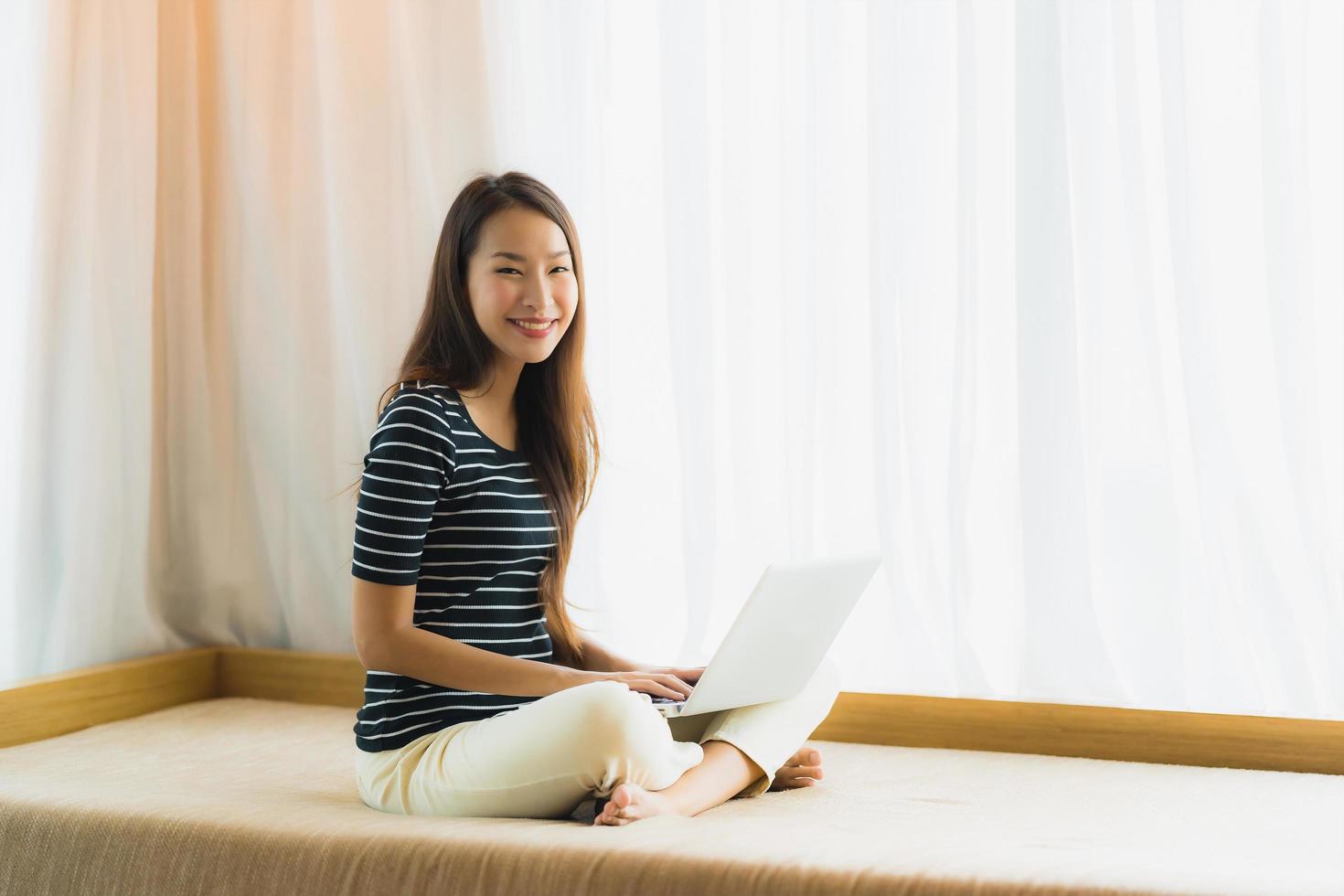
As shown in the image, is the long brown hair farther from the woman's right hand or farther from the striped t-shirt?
the woman's right hand

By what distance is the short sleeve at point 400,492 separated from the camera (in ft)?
4.48

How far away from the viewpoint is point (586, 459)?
1649mm

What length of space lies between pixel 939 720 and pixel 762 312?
65 cm

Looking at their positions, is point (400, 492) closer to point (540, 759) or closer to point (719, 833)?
point (540, 759)

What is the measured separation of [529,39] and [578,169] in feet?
0.76

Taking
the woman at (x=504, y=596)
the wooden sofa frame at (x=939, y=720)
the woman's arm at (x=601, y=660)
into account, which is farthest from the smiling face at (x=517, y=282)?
the wooden sofa frame at (x=939, y=720)

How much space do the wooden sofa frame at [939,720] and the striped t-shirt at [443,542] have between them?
610 millimetres

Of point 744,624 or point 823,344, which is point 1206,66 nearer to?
point 823,344

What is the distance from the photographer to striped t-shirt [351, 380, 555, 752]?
1372 mm

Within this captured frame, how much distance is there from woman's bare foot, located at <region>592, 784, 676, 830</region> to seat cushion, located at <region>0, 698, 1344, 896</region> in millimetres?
13

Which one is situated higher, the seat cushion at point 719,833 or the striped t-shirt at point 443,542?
the striped t-shirt at point 443,542

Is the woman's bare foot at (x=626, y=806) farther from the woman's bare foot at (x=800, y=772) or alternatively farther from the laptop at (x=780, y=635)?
A: the woman's bare foot at (x=800, y=772)

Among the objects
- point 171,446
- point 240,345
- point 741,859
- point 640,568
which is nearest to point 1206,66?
point 640,568

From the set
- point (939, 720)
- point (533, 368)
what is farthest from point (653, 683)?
point (939, 720)
